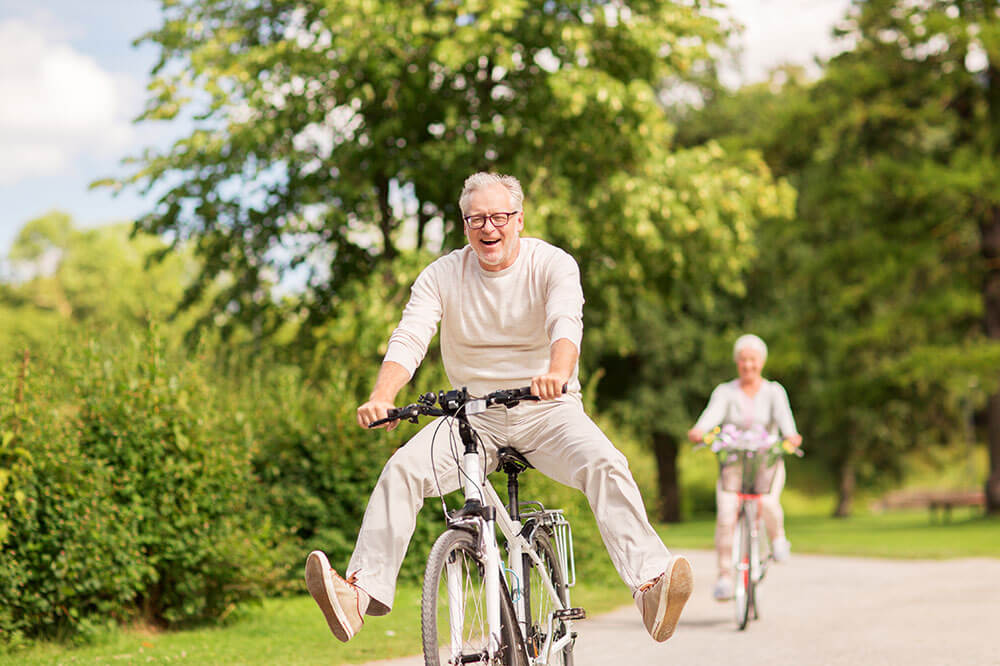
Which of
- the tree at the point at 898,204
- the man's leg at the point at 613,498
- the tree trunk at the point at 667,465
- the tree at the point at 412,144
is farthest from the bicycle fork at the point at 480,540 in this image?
the tree trunk at the point at 667,465

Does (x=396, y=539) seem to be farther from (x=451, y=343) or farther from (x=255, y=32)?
(x=255, y=32)

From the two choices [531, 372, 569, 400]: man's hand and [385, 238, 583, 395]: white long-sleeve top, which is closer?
[531, 372, 569, 400]: man's hand

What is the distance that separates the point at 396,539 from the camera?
4.43m

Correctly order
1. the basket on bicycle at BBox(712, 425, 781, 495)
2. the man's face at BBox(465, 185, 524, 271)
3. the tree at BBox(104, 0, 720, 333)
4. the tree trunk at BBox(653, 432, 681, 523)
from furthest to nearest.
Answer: the tree trunk at BBox(653, 432, 681, 523)
the tree at BBox(104, 0, 720, 333)
the basket on bicycle at BBox(712, 425, 781, 495)
the man's face at BBox(465, 185, 524, 271)

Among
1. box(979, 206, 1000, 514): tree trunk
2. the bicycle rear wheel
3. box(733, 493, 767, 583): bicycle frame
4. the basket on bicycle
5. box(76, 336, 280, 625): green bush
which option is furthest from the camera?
box(979, 206, 1000, 514): tree trunk

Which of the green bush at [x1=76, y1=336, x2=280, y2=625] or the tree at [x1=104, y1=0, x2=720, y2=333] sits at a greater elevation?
the tree at [x1=104, y1=0, x2=720, y2=333]

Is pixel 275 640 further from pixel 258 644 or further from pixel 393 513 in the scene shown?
pixel 393 513

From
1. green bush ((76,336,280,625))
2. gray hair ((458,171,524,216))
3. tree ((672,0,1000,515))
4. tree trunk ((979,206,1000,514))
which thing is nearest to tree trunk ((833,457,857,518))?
tree ((672,0,1000,515))

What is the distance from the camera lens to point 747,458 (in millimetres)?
9078

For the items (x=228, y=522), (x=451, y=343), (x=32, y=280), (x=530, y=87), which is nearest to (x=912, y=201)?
(x=530, y=87)

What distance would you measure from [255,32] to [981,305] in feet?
51.1

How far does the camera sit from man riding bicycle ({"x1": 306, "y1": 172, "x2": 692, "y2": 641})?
443cm

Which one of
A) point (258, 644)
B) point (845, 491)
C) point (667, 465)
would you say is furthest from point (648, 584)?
point (845, 491)

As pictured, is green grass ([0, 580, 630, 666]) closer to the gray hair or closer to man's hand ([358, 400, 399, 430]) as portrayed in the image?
man's hand ([358, 400, 399, 430])
